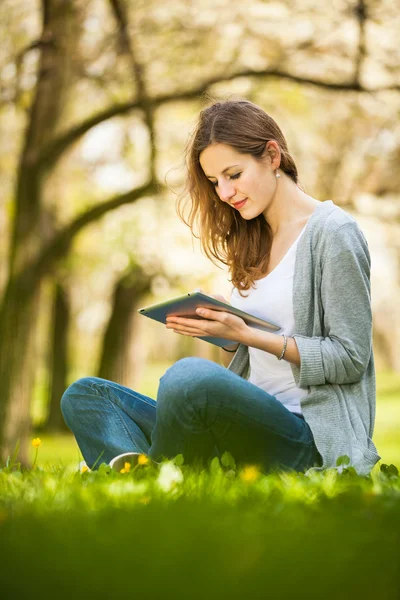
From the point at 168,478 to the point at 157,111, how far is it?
22.1 feet

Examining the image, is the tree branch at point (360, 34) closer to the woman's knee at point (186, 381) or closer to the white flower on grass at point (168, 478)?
the woman's knee at point (186, 381)

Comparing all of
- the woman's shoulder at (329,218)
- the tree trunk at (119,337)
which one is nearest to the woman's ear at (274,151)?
the woman's shoulder at (329,218)

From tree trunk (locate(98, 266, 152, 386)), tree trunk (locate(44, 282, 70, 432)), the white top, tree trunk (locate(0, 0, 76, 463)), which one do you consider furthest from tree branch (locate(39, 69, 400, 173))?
the white top

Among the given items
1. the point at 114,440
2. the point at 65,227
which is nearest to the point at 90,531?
the point at 114,440

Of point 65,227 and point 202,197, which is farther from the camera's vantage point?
point 65,227

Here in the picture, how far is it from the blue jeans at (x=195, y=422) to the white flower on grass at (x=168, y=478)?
25 centimetres

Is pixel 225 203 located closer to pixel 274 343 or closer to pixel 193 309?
pixel 193 309

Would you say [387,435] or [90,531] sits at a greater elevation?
[90,531]

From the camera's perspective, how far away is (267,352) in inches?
111

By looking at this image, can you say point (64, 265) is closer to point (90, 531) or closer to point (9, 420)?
point (9, 420)

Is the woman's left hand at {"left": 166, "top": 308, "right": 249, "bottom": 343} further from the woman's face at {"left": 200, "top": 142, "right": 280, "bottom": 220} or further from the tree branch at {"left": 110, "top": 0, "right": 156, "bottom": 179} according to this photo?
the tree branch at {"left": 110, "top": 0, "right": 156, "bottom": 179}

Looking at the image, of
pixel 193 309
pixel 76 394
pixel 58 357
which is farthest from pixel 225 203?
pixel 58 357

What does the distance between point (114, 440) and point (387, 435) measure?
13410 mm

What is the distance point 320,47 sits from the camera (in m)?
8.20
